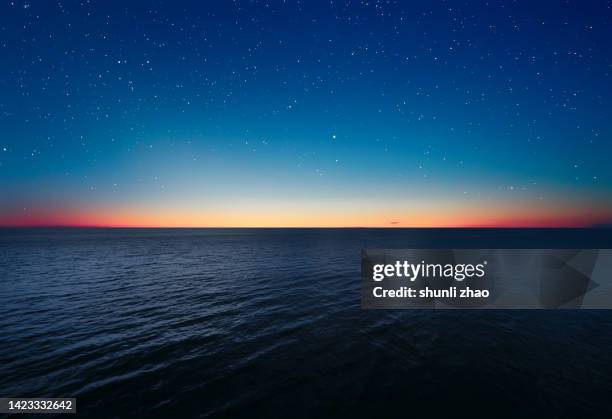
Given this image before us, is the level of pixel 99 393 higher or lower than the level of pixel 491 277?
lower

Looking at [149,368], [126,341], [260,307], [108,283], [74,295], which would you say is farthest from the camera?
[108,283]

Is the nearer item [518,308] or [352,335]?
[352,335]

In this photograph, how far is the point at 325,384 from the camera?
8.63 metres

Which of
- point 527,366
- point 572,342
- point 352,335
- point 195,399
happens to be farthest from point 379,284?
point 572,342

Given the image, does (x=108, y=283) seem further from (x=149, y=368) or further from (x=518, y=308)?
(x=518, y=308)

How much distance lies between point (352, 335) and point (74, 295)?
22748 millimetres

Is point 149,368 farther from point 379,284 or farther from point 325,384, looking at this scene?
point 379,284

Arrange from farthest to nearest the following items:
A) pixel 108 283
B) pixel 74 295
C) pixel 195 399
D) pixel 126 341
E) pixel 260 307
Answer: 1. pixel 108 283
2. pixel 74 295
3. pixel 260 307
4. pixel 126 341
5. pixel 195 399
